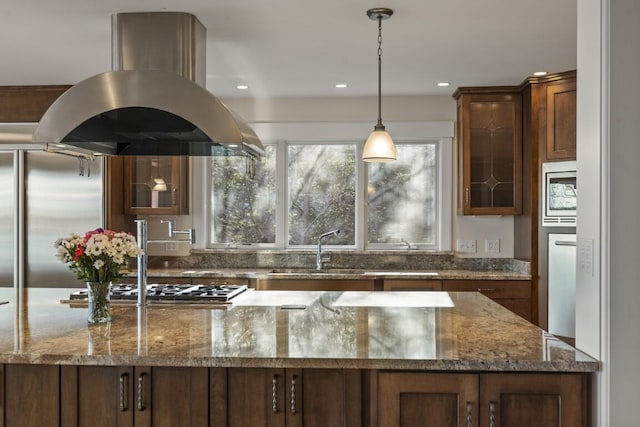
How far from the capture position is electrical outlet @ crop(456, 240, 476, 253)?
5008 mm

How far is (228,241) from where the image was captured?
5.25 metres

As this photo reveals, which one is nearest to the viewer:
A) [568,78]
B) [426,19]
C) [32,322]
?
[32,322]

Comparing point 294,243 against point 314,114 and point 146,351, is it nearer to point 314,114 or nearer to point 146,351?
point 314,114

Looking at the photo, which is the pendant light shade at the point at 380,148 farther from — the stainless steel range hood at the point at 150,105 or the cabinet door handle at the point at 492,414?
the cabinet door handle at the point at 492,414

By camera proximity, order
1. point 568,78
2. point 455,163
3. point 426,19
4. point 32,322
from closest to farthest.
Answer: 1. point 32,322
2. point 426,19
3. point 568,78
4. point 455,163

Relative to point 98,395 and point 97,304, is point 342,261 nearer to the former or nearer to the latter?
point 97,304

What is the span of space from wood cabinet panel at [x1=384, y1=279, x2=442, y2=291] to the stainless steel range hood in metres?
1.79

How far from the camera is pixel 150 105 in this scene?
2463 millimetres

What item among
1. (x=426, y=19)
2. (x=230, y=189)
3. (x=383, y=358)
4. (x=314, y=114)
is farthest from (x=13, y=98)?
(x=383, y=358)

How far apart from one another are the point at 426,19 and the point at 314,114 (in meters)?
2.13

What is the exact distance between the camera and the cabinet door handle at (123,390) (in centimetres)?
202

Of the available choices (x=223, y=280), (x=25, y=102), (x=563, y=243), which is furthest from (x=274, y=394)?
(x=25, y=102)

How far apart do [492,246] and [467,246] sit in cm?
21

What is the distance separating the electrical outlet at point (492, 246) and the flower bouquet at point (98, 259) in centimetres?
334
